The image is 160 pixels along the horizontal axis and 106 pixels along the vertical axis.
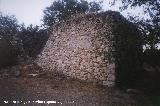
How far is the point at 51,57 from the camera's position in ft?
65.2

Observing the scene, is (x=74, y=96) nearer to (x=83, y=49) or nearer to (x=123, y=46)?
(x=123, y=46)

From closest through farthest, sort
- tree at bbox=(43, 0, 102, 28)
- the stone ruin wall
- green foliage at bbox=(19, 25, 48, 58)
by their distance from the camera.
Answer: the stone ruin wall
green foliage at bbox=(19, 25, 48, 58)
tree at bbox=(43, 0, 102, 28)

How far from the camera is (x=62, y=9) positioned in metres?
41.9

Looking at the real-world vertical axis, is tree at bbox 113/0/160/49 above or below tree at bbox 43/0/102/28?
below

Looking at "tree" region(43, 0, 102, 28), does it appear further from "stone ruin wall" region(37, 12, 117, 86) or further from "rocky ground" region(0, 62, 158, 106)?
"rocky ground" region(0, 62, 158, 106)

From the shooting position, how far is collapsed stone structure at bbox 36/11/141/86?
47.3 feet

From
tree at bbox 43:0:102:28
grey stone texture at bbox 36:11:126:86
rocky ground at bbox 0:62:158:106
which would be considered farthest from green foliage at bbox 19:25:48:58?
tree at bbox 43:0:102:28

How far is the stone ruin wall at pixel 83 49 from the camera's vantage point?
1470cm

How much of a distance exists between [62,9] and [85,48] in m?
26.9

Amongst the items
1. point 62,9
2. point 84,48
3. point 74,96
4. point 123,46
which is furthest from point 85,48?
point 62,9

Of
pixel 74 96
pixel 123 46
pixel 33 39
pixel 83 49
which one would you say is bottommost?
pixel 74 96

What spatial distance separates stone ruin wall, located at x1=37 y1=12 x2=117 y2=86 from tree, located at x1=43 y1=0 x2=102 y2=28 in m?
21.9

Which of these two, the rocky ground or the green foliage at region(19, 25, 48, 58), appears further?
the green foliage at region(19, 25, 48, 58)

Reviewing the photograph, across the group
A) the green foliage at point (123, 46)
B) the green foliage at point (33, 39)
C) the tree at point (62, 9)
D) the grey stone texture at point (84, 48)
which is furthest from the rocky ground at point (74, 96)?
the tree at point (62, 9)
